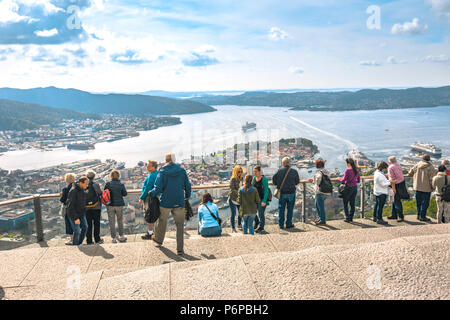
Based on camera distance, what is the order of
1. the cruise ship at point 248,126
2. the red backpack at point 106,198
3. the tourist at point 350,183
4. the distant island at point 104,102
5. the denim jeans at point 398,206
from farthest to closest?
the distant island at point 104,102
the cruise ship at point 248,126
the denim jeans at point 398,206
the tourist at point 350,183
the red backpack at point 106,198

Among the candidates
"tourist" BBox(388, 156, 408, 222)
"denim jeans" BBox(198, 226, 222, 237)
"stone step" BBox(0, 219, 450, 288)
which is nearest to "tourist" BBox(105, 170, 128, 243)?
"stone step" BBox(0, 219, 450, 288)

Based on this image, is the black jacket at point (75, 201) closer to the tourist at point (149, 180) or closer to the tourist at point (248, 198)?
the tourist at point (149, 180)

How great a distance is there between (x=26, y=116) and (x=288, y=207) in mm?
72760

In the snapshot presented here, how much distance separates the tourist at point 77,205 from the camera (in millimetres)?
5910

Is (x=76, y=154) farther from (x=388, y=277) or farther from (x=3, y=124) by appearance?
(x=388, y=277)

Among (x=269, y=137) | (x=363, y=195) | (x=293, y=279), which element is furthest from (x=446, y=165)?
(x=269, y=137)

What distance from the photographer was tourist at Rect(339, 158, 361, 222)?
6965 mm

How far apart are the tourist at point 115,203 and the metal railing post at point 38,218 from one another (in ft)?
4.20

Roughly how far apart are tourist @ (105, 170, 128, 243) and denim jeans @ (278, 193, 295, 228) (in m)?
2.84

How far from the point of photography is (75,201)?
5941mm

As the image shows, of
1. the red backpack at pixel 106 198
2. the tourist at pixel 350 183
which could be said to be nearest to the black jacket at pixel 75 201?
the red backpack at pixel 106 198

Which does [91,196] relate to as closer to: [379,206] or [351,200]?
[351,200]
